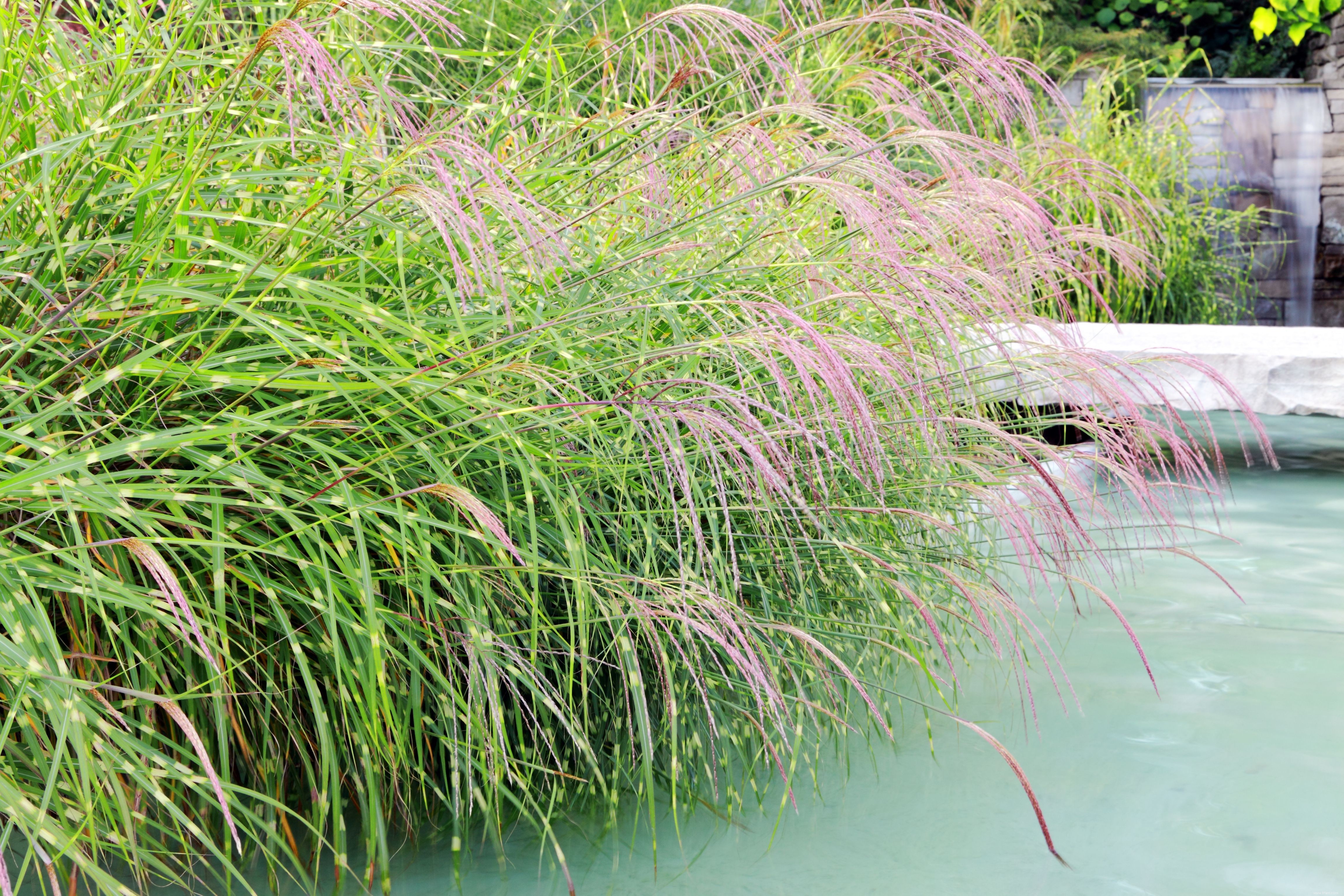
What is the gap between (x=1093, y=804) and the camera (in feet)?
5.99

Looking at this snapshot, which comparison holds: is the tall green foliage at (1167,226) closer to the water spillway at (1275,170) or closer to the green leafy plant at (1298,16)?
the water spillway at (1275,170)

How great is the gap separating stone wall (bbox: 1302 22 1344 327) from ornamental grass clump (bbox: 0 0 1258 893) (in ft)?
25.2

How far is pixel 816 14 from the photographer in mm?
1596

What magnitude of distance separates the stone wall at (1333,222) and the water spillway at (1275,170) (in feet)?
0.15

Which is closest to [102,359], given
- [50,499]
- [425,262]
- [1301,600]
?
[50,499]

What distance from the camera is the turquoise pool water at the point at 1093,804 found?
160 centimetres

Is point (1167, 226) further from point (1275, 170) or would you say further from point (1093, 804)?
point (1093, 804)

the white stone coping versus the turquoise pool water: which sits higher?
the white stone coping

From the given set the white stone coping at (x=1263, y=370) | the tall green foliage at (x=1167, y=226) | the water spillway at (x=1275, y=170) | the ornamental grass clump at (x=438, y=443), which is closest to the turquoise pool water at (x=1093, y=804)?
the ornamental grass clump at (x=438, y=443)

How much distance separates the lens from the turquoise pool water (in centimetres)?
160

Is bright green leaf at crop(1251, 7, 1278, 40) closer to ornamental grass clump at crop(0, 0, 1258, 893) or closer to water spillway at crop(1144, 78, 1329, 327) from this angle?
water spillway at crop(1144, 78, 1329, 327)

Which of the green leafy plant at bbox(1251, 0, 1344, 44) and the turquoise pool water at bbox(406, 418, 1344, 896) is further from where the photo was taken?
the green leafy plant at bbox(1251, 0, 1344, 44)

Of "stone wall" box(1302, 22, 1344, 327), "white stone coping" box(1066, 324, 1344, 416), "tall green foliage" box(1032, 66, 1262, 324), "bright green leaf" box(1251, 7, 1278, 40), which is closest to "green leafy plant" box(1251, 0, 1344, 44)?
"bright green leaf" box(1251, 7, 1278, 40)

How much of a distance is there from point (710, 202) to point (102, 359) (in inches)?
40.1
